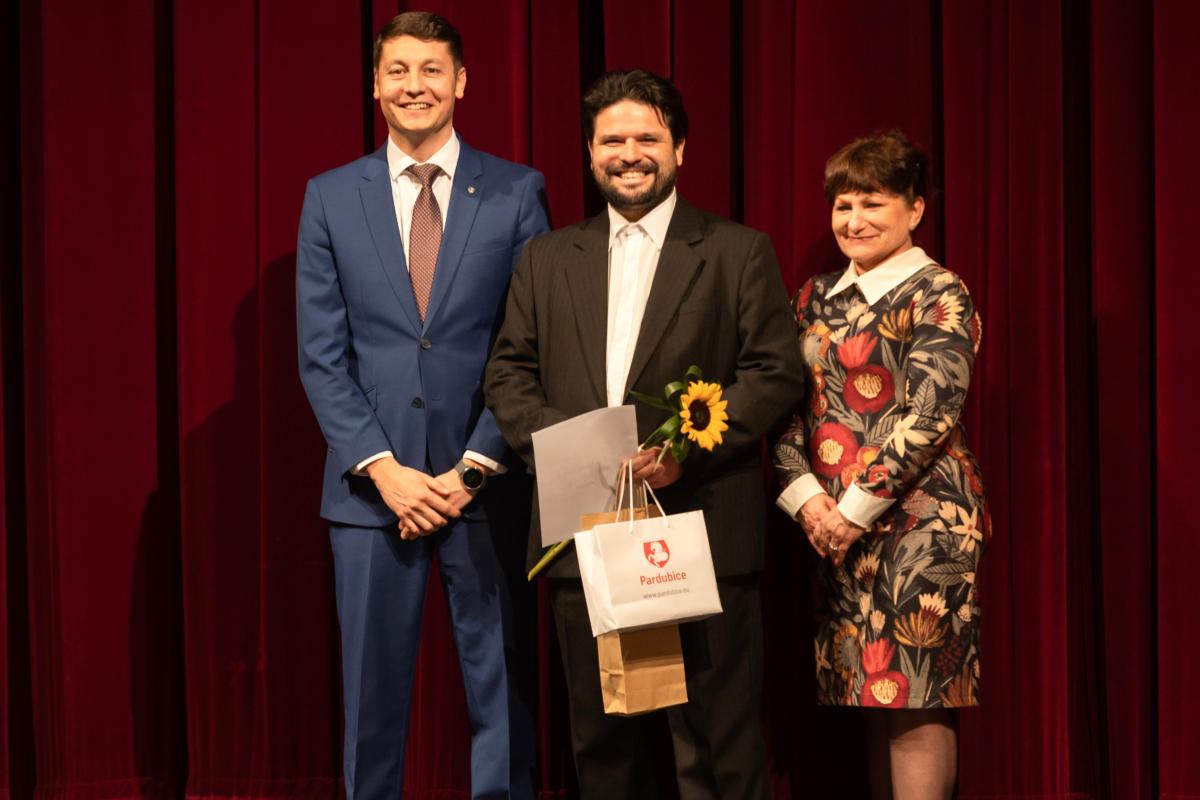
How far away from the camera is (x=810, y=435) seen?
7.72 feet

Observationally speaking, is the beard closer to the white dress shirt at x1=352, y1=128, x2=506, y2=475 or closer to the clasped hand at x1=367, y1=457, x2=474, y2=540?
the white dress shirt at x1=352, y1=128, x2=506, y2=475

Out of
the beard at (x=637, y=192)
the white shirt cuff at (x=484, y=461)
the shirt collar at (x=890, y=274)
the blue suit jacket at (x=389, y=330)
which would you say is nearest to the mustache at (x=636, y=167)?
the beard at (x=637, y=192)

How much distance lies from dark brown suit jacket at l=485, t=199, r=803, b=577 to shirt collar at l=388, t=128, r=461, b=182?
1.12 feet

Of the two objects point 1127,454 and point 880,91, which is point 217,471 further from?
point 1127,454

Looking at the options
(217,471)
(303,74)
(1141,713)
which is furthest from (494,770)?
(303,74)

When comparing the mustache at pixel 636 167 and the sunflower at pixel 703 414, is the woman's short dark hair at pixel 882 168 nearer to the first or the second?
the mustache at pixel 636 167

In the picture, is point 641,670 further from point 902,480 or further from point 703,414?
point 902,480

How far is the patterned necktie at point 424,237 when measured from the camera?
7.71ft

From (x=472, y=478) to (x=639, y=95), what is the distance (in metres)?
0.84

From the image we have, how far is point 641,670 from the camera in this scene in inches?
78.3

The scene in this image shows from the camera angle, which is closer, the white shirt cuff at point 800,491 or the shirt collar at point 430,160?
the white shirt cuff at point 800,491

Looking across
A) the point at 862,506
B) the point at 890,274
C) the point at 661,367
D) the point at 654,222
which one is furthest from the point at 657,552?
the point at 890,274

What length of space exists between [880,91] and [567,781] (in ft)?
6.36

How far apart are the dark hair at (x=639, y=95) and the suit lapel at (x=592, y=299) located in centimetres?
25
